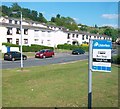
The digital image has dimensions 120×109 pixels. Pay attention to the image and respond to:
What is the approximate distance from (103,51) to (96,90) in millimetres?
6463

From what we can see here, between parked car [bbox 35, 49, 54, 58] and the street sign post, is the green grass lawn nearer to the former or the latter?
the street sign post

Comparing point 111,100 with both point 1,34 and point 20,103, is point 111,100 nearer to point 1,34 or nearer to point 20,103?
point 20,103

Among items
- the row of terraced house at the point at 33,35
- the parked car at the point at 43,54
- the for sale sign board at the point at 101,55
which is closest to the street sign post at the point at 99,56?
the for sale sign board at the point at 101,55

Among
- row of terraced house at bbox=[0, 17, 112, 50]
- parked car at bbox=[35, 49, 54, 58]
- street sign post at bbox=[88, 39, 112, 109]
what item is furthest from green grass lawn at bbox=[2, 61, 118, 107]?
row of terraced house at bbox=[0, 17, 112, 50]

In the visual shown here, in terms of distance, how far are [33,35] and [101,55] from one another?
228ft

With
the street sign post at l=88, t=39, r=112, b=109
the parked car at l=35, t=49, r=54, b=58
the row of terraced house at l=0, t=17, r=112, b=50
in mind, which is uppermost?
the row of terraced house at l=0, t=17, r=112, b=50

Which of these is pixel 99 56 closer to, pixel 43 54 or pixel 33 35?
pixel 43 54

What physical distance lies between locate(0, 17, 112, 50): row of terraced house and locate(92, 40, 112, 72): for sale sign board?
4739 cm

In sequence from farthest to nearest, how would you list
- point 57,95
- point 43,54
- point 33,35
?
point 33,35, point 43,54, point 57,95

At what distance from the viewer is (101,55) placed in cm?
675

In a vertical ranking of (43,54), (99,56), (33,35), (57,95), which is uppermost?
(33,35)

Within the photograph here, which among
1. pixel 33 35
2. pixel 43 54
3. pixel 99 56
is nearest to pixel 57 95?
pixel 99 56

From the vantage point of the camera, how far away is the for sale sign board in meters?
6.69

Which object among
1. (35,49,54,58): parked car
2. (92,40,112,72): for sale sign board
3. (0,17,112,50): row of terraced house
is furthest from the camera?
(0,17,112,50): row of terraced house
